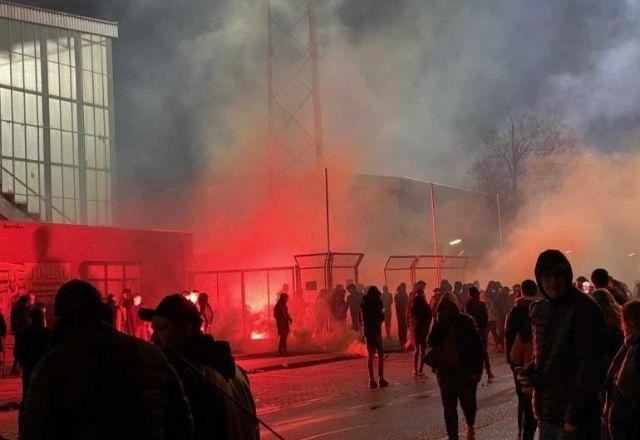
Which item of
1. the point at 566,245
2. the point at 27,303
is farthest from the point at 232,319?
the point at 566,245

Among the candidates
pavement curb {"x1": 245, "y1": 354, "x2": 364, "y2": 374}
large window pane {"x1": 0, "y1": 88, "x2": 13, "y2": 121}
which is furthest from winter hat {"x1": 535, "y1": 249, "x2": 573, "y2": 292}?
large window pane {"x1": 0, "y1": 88, "x2": 13, "y2": 121}

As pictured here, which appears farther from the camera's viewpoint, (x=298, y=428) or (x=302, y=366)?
(x=302, y=366)

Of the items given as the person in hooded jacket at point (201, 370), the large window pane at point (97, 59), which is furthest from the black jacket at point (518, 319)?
the large window pane at point (97, 59)

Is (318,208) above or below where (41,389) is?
above

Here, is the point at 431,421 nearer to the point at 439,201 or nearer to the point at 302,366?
the point at 302,366

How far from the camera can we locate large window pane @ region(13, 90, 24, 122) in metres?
32.0

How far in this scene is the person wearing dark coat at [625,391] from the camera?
183 inches

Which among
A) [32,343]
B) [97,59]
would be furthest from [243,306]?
[32,343]

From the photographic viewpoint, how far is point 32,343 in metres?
8.20

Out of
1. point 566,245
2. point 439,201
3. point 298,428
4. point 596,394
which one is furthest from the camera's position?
point 439,201

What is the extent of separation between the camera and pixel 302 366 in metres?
19.6

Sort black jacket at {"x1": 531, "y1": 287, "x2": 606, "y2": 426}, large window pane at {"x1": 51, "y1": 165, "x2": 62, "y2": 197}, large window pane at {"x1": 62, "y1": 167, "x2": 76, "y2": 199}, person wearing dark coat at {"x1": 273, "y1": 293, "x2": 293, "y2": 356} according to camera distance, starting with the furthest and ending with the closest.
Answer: large window pane at {"x1": 62, "y1": 167, "x2": 76, "y2": 199}, large window pane at {"x1": 51, "y1": 165, "x2": 62, "y2": 197}, person wearing dark coat at {"x1": 273, "y1": 293, "x2": 293, "y2": 356}, black jacket at {"x1": 531, "y1": 287, "x2": 606, "y2": 426}

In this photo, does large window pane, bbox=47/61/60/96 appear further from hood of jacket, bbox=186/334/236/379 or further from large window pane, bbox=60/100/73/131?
hood of jacket, bbox=186/334/236/379

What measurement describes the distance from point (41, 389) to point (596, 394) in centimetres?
296
